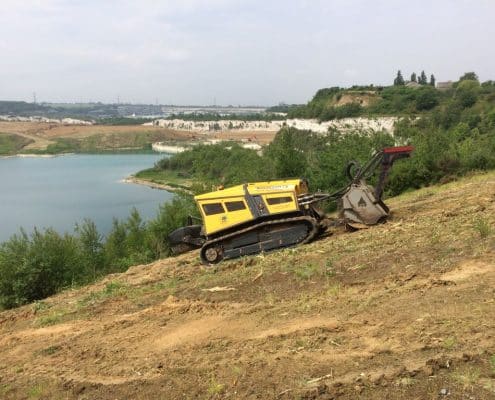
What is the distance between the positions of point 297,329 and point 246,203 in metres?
5.31

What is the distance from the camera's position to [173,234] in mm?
12688

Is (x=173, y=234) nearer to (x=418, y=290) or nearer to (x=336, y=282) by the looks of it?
(x=336, y=282)

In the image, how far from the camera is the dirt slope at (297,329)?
183 inches

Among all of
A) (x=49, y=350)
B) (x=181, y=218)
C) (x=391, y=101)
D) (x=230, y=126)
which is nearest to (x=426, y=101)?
(x=391, y=101)

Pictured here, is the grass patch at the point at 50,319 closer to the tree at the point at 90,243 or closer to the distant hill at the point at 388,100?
the tree at the point at 90,243

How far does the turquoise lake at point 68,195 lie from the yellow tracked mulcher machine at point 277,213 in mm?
33008

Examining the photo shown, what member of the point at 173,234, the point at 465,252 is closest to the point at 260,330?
the point at 465,252

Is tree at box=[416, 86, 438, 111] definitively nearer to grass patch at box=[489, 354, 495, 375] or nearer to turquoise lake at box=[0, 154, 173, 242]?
turquoise lake at box=[0, 154, 173, 242]

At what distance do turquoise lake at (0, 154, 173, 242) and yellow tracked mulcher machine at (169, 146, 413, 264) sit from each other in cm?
3301

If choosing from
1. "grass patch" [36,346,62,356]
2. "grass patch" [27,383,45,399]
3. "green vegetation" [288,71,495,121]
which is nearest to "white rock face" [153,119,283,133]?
"green vegetation" [288,71,495,121]

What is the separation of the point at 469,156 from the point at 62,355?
19.3m

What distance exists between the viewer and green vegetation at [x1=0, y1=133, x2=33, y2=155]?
137 meters

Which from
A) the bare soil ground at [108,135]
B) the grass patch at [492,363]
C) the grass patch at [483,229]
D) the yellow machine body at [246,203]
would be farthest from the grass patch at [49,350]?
the bare soil ground at [108,135]

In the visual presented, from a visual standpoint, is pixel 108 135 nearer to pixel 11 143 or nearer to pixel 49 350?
pixel 11 143
